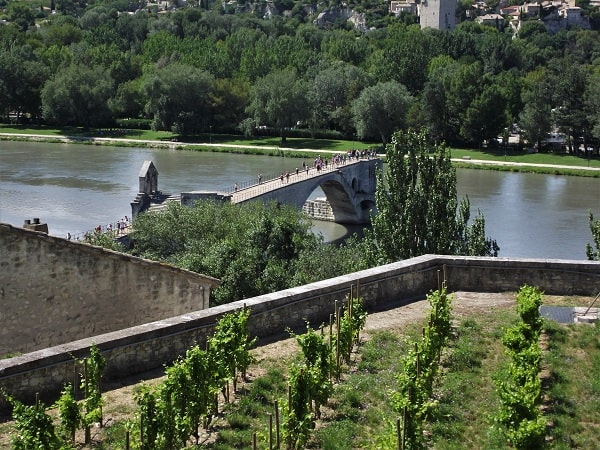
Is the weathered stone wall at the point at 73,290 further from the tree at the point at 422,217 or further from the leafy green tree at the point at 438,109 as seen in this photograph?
the leafy green tree at the point at 438,109

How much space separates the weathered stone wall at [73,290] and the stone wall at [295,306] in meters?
2.54

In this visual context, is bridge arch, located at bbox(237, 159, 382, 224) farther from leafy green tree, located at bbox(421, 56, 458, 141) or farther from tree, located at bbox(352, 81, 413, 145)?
leafy green tree, located at bbox(421, 56, 458, 141)

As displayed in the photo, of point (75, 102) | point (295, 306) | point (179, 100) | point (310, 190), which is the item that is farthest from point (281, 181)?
point (75, 102)

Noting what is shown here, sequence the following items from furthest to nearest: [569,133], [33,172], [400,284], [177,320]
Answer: [569,133] < [33,172] < [400,284] < [177,320]

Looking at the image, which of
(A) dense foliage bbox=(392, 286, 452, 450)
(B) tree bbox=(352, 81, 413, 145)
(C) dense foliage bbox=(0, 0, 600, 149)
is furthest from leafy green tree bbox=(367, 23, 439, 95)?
(A) dense foliage bbox=(392, 286, 452, 450)

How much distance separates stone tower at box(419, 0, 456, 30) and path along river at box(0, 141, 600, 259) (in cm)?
8849

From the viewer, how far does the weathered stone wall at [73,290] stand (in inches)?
526

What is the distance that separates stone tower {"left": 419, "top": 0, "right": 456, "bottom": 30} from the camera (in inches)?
5979

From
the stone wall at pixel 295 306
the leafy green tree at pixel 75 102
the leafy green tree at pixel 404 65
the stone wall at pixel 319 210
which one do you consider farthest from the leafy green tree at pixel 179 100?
the stone wall at pixel 295 306

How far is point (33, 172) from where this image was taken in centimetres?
5725

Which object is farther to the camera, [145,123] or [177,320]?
[145,123]

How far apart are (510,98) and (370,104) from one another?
33.9ft

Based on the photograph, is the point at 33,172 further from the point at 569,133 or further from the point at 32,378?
the point at 32,378

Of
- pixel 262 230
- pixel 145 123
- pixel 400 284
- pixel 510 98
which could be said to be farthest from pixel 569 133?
pixel 400 284
